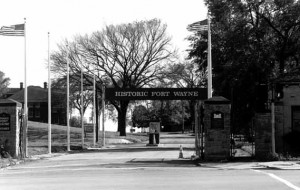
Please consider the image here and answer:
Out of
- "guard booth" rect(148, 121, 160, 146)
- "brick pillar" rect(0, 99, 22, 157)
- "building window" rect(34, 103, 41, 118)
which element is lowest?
"guard booth" rect(148, 121, 160, 146)

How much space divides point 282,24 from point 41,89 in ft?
306

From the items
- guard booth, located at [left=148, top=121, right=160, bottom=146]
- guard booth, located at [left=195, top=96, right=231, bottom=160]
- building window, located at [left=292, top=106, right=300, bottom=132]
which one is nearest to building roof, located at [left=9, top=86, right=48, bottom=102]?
guard booth, located at [left=148, top=121, right=160, bottom=146]

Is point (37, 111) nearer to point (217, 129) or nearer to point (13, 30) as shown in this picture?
point (13, 30)

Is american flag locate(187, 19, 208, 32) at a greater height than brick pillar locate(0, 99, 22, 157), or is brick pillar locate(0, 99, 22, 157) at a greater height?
american flag locate(187, 19, 208, 32)

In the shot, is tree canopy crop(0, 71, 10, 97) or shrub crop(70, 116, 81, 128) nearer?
shrub crop(70, 116, 81, 128)

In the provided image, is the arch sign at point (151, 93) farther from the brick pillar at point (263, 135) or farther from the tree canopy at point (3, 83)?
the tree canopy at point (3, 83)

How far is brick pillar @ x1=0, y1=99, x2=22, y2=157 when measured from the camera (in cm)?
2877

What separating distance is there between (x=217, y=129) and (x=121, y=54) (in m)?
46.0

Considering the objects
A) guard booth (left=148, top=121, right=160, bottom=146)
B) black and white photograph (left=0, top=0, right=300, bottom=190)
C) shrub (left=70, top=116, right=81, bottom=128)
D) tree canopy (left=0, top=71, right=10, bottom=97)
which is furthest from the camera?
tree canopy (left=0, top=71, right=10, bottom=97)

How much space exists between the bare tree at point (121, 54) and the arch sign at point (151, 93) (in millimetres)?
32930

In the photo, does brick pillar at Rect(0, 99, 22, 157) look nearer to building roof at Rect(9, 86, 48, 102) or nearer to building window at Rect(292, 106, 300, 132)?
building window at Rect(292, 106, 300, 132)

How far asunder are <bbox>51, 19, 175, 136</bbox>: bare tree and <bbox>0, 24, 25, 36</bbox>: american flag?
38.9 metres

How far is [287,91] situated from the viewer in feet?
101

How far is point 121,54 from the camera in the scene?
235 ft
